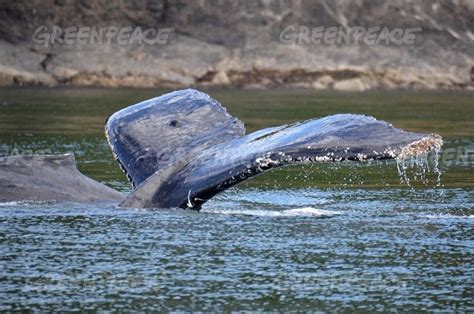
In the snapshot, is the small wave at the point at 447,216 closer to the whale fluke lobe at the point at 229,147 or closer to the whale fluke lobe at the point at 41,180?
the whale fluke lobe at the point at 229,147

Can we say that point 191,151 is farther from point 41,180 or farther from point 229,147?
point 41,180

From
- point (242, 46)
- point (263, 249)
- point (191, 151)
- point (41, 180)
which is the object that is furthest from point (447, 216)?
point (242, 46)

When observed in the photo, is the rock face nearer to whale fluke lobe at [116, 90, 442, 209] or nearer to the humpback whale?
the humpback whale

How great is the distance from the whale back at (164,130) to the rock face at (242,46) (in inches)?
1575

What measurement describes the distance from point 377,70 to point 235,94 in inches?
348

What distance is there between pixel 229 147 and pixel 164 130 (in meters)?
0.97

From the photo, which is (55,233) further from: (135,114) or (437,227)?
(437,227)

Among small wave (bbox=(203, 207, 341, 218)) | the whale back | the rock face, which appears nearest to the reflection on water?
small wave (bbox=(203, 207, 341, 218))

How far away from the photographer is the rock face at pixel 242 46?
54750 millimetres

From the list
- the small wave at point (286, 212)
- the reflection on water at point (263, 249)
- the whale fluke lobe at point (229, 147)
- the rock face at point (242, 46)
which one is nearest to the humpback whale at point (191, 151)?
the whale fluke lobe at point (229, 147)

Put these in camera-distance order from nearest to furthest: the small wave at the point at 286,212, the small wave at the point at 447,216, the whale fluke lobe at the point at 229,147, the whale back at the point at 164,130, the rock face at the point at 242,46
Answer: the whale fluke lobe at the point at 229,147 < the whale back at the point at 164,130 < the small wave at the point at 447,216 < the small wave at the point at 286,212 < the rock face at the point at 242,46

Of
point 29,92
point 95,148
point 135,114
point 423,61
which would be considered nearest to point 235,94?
point 29,92

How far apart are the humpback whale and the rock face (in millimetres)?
39467

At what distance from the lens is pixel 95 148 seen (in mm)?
23422
